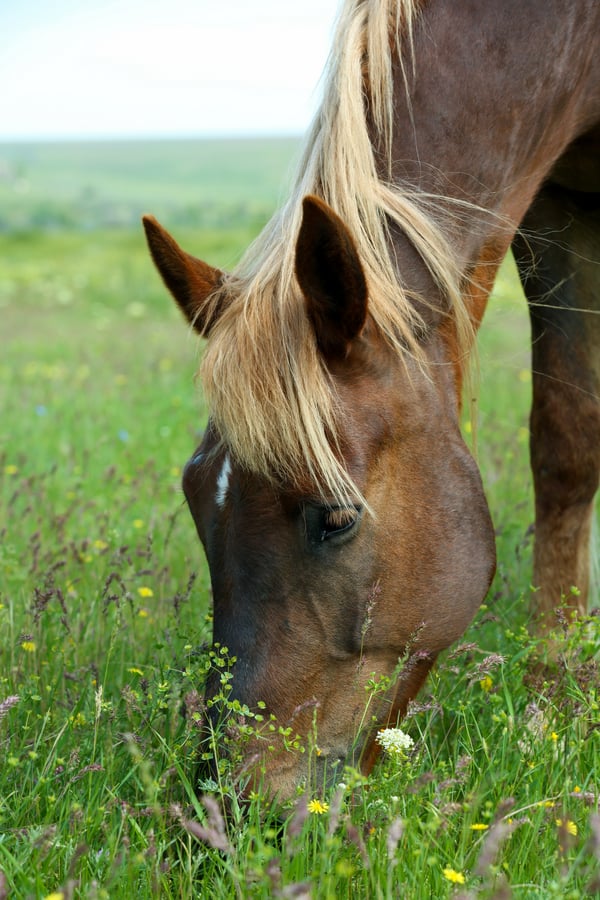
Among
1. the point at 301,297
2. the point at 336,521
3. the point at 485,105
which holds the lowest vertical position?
the point at 336,521

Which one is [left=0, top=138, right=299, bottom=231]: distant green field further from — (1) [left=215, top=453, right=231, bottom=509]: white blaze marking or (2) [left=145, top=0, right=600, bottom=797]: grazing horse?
(1) [left=215, top=453, right=231, bottom=509]: white blaze marking

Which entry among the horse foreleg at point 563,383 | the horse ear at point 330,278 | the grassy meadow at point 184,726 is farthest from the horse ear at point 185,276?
the horse foreleg at point 563,383

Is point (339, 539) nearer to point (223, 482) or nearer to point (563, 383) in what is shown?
point (223, 482)

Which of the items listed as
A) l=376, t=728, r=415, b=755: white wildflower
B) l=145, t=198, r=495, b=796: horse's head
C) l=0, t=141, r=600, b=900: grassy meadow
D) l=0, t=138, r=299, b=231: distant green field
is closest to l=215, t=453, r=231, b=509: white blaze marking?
l=145, t=198, r=495, b=796: horse's head

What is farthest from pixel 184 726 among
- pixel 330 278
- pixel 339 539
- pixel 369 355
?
pixel 330 278

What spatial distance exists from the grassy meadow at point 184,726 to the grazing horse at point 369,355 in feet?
0.54

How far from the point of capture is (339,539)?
2090 mm

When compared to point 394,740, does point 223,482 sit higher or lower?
higher

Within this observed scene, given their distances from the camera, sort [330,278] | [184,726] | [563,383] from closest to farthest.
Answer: [330,278] < [184,726] < [563,383]

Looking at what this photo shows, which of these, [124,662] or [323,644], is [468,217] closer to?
[323,644]

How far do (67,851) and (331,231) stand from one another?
1412 mm

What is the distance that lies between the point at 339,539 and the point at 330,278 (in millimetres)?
576

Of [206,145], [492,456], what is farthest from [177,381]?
[206,145]

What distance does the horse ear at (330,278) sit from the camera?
6.31 ft
